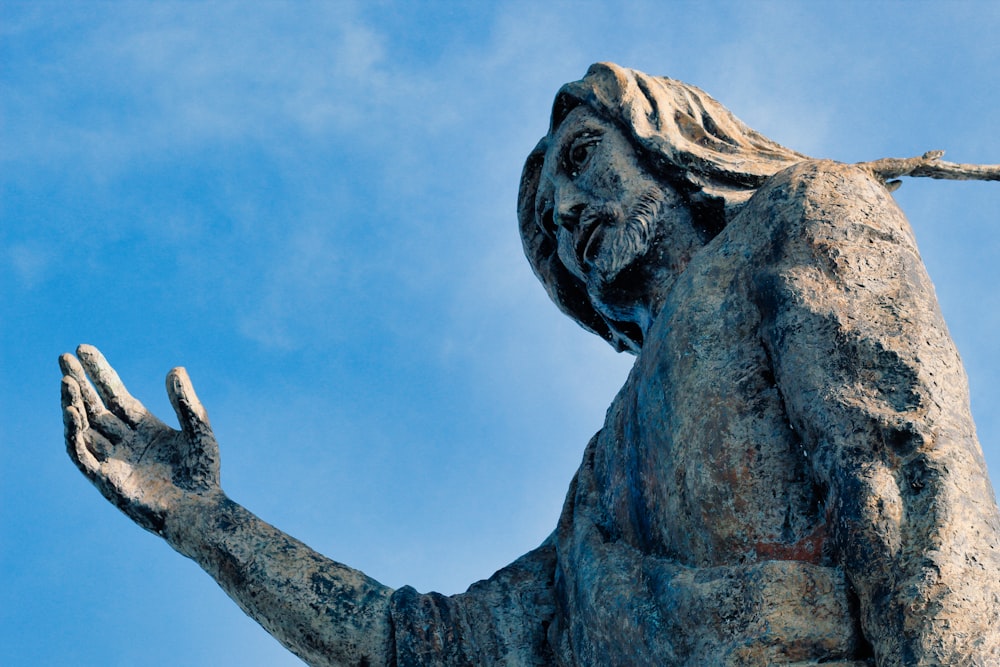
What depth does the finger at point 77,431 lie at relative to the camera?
7547 millimetres

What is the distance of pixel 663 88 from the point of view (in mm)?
8094

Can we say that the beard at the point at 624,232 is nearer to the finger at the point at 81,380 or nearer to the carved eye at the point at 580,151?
the carved eye at the point at 580,151

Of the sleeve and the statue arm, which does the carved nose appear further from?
the sleeve

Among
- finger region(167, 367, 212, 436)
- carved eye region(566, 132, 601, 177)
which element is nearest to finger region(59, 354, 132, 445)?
finger region(167, 367, 212, 436)

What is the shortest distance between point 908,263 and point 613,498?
1768mm

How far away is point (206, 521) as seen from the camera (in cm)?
737

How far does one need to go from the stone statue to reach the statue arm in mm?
10

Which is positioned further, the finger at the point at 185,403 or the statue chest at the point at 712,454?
the finger at the point at 185,403

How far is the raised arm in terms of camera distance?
7.07 metres

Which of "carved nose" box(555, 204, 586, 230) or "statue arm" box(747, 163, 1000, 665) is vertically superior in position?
"carved nose" box(555, 204, 586, 230)

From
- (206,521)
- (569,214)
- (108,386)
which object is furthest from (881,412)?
(108,386)

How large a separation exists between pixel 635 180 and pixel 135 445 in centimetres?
300

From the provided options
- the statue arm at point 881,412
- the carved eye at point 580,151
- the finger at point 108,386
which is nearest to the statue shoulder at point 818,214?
the statue arm at point 881,412

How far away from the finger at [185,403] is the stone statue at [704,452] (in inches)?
0.5
